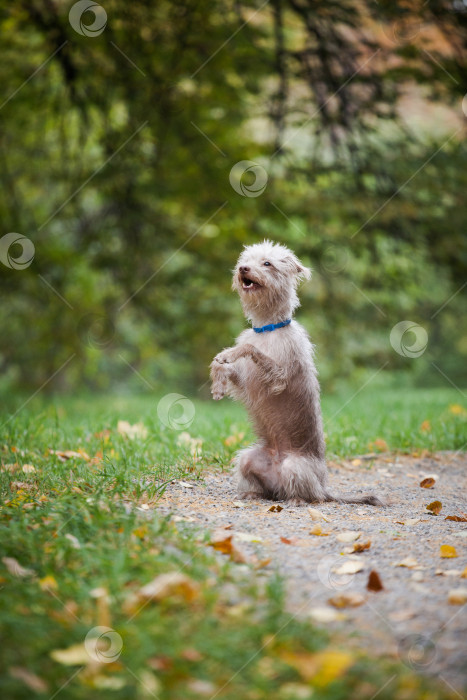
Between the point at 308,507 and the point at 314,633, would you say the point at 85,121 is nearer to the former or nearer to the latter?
the point at 308,507

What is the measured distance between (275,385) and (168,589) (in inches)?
73.2

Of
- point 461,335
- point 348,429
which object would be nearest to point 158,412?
point 348,429

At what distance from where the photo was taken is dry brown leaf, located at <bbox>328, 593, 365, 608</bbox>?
110 inches

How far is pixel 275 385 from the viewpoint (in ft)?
14.3

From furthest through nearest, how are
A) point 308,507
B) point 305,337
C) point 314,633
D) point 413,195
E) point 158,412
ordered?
point 413,195
point 158,412
point 305,337
point 308,507
point 314,633

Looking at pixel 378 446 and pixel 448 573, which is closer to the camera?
pixel 448 573

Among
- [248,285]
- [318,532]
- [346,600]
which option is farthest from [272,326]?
[346,600]

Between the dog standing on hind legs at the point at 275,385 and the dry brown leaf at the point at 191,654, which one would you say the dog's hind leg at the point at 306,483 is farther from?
the dry brown leaf at the point at 191,654

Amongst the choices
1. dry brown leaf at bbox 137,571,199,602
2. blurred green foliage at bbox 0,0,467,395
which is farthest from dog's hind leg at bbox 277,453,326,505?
blurred green foliage at bbox 0,0,467,395

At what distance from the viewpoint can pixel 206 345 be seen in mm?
11203

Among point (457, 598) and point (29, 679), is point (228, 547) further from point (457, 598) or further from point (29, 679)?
point (29, 679)

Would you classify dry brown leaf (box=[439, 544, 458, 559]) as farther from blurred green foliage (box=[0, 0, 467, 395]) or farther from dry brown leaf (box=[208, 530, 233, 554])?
blurred green foliage (box=[0, 0, 467, 395])

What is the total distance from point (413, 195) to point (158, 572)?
738 centimetres

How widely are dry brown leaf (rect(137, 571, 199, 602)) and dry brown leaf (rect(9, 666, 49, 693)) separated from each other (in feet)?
1.87
